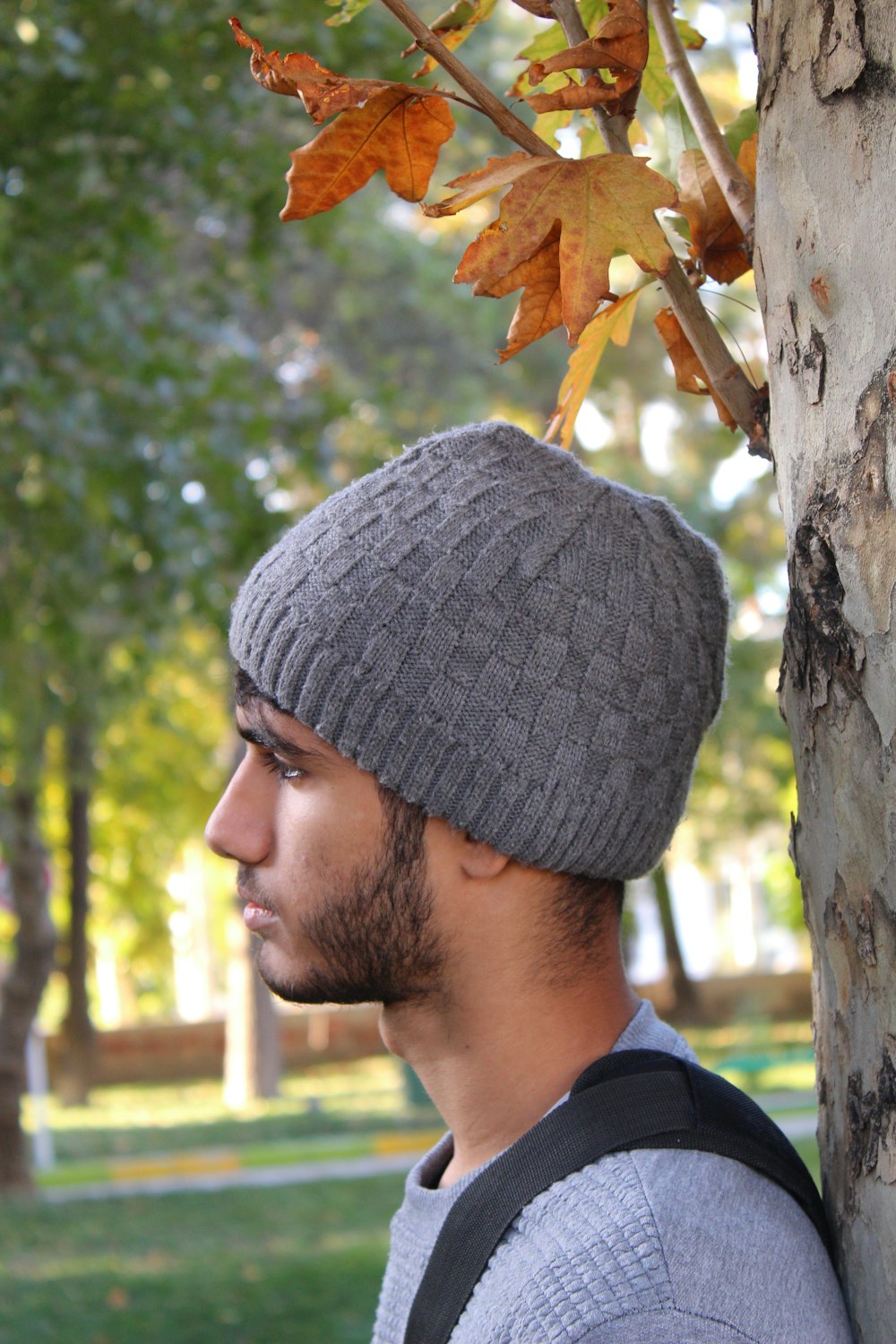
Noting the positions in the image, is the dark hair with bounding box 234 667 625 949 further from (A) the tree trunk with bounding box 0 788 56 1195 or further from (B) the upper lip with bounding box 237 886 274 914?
(A) the tree trunk with bounding box 0 788 56 1195

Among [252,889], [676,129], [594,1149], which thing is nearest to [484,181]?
[676,129]

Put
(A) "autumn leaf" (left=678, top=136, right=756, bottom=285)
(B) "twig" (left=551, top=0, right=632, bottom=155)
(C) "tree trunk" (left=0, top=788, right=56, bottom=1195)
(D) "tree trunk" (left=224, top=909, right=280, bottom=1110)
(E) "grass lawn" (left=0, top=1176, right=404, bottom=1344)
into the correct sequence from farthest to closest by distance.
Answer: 1. (D) "tree trunk" (left=224, top=909, right=280, bottom=1110)
2. (C) "tree trunk" (left=0, top=788, right=56, bottom=1195)
3. (E) "grass lawn" (left=0, top=1176, right=404, bottom=1344)
4. (A) "autumn leaf" (left=678, top=136, right=756, bottom=285)
5. (B) "twig" (left=551, top=0, right=632, bottom=155)

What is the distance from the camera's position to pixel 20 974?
401 inches

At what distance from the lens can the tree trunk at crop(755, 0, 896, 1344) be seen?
4.45 feet

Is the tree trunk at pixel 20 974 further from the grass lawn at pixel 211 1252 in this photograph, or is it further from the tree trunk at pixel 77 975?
the tree trunk at pixel 77 975

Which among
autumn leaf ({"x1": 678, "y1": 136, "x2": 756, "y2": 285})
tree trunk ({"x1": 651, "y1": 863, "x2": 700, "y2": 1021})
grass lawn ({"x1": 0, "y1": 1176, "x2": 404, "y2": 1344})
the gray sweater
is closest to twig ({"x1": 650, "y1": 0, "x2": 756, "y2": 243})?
autumn leaf ({"x1": 678, "y1": 136, "x2": 756, "y2": 285})

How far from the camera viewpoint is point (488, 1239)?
5.06ft

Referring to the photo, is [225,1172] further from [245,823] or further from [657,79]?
[657,79]

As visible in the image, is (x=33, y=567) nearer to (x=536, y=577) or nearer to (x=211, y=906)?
(x=536, y=577)

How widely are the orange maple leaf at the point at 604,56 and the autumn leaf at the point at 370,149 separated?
0.43 feet

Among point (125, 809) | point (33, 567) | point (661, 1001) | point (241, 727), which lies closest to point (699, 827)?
point (661, 1001)

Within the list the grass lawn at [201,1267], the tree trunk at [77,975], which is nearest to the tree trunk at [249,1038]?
the tree trunk at [77,975]

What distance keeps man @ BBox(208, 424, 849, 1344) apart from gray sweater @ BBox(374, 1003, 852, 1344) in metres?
0.29

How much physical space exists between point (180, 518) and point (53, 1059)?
16017 mm
